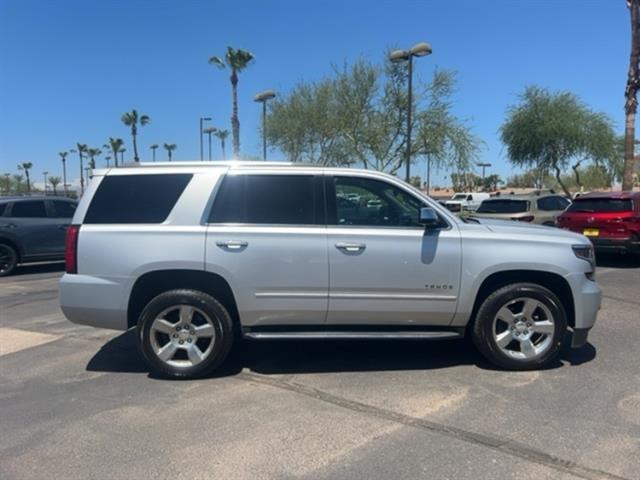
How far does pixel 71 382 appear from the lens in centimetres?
499

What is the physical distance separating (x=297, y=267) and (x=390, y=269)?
0.80 m

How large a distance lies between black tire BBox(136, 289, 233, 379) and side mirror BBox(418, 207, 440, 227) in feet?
6.12

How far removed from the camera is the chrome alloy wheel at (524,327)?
5062mm

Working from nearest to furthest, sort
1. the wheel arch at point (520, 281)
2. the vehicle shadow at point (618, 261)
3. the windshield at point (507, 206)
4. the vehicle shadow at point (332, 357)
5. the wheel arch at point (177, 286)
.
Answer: the wheel arch at point (177, 286), the wheel arch at point (520, 281), the vehicle shadow at point (332, 357), the vehicle shadow at point (618, 261), the windshield at point (507, 206)

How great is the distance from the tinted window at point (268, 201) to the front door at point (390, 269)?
0.19m

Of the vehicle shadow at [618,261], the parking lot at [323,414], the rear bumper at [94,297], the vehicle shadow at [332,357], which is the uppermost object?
the rear bumper at [94,297]

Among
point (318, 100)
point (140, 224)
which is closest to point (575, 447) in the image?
point (140, 224)

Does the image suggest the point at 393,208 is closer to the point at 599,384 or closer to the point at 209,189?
the point at 209,189

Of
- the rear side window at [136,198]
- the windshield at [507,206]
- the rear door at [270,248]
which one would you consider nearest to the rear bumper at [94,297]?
the rear side window at [136,198]

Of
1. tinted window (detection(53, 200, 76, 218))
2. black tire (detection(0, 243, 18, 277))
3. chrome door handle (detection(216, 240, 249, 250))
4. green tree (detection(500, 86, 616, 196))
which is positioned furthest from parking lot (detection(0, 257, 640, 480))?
green tree (detection(500, 86, 616, 196))

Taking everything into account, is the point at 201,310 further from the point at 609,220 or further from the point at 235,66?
the point at 235,66

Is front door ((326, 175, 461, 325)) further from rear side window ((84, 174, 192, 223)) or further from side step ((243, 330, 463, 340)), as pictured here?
rear side window ((84, 174, 192, 223))

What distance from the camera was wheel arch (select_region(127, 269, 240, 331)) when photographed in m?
4.98

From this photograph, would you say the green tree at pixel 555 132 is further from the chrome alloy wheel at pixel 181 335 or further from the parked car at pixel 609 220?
the chrome alloy wheel at pixel 181 335
